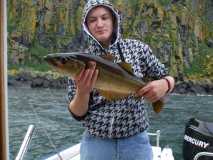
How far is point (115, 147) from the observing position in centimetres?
256

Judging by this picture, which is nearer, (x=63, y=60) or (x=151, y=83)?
(x=63, y=60)

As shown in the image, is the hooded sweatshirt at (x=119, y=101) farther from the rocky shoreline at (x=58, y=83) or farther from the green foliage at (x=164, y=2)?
the green foliage at (x=164, y=2)

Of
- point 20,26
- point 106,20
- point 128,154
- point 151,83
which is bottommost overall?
point 128,154

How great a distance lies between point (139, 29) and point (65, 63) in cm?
11157

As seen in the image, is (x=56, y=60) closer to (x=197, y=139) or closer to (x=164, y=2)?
(x=197, y=139)

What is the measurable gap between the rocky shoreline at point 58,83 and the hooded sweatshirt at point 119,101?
244 ft

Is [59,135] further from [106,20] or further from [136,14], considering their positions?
[136,14]

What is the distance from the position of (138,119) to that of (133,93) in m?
0.16

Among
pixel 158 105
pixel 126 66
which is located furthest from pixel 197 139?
pixel 126 66

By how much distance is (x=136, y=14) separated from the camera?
115812mm

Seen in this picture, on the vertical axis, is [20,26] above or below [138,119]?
above

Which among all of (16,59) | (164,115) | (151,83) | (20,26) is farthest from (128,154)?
(20,26)

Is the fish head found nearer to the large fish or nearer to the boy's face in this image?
the large fish

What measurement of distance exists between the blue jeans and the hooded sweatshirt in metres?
0.04
